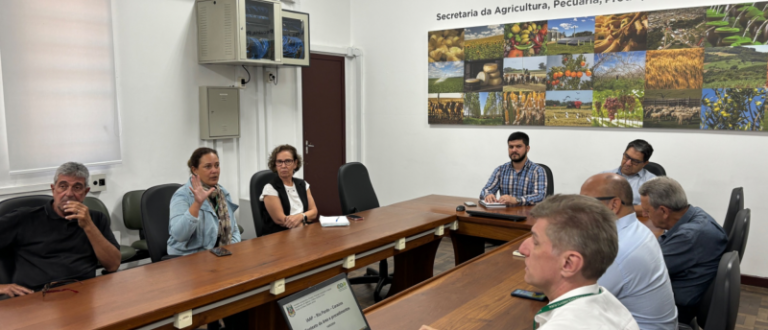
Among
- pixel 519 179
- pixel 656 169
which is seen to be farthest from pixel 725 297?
pixel 656 169

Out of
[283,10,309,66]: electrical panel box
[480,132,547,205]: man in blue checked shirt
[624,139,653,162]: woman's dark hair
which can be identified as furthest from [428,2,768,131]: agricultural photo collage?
[283,10,309,66]: electrical panel box

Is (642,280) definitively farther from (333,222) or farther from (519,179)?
(519,179)

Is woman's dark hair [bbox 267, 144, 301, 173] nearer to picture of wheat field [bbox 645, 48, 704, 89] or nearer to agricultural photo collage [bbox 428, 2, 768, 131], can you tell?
agricultural photo collage [bbox 428, 2, 768, 131]

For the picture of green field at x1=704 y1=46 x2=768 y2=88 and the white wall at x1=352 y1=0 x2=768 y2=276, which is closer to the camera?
the picture of green field at x1=704 y1=46 x2=768 y2=88

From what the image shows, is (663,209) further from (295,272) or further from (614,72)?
(614,72)

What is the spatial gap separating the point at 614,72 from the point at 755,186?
1.53m

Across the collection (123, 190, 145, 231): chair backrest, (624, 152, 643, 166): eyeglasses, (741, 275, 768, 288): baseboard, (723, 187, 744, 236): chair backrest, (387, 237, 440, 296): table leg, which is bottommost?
(741, 275, 768, 288): baseboard

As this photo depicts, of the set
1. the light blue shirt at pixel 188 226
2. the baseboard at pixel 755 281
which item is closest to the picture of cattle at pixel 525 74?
the baseboard at pixel 755 281

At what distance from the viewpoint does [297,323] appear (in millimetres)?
1599

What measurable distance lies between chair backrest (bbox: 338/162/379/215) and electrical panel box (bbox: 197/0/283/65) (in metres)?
1.47

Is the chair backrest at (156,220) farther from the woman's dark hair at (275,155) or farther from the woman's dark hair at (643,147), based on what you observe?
the woman's dark hair at (643,147)

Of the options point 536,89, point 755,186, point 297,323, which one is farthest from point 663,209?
point 536,89

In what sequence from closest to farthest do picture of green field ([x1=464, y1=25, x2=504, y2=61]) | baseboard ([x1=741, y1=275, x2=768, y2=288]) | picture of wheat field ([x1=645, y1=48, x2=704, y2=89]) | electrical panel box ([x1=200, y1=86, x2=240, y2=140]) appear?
baseboard ([x1=741, y1=275, x2=768, y2=288])
picture of wheat field ([x1=645, y1=48, x2=704, y2=89])
electrical panel box ([x1=200, y1=86, x2=240, y2=140])
picture of green field ([x1=464, y1=25, x2=504, y2=61])

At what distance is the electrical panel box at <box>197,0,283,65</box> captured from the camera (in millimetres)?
4871
